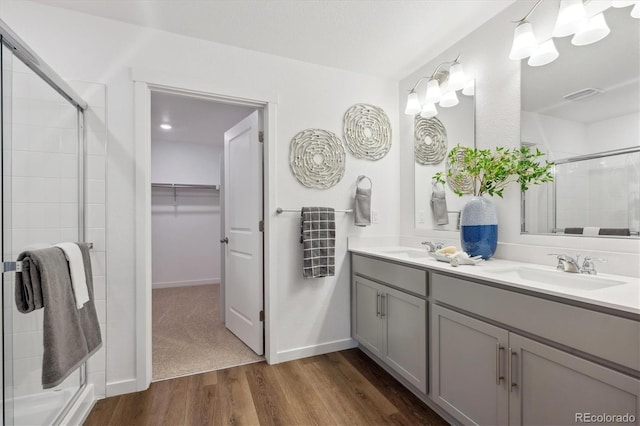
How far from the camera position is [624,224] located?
1.41 m

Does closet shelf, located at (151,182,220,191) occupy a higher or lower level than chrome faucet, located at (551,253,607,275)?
higher

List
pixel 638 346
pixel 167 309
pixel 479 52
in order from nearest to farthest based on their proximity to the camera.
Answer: pixel 638 346 < pixel 479 52 < pixel 167 309

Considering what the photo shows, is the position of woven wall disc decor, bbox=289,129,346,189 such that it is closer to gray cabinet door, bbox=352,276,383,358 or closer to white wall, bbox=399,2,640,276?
gray cabinet door, bbox=352,276,383,358

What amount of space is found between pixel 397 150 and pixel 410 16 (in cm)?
115

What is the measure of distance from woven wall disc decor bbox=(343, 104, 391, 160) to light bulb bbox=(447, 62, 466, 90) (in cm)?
73

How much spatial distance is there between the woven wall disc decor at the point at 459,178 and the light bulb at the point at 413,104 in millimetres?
525

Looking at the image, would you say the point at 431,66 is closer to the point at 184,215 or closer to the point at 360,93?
the point at 360,93

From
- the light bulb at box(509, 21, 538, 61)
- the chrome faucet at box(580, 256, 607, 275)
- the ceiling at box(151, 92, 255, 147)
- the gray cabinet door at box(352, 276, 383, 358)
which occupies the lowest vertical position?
the gray cabinet door at box(352, 276, 383, 358)


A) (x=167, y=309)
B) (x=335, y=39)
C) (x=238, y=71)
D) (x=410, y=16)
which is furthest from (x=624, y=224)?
(x=167, y=309)

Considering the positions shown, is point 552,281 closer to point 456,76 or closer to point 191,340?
point 456,76

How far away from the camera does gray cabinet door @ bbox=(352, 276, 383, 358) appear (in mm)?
2227

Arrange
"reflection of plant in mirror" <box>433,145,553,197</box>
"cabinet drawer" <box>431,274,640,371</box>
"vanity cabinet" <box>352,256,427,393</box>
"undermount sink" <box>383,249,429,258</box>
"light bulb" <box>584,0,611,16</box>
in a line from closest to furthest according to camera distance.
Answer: "cabinet drawer" <box>431,274,640,371</box>
"light bulb" <box>584,0,611,16</box>
"reflection of plant in mirror" <box>433,145,553,197</box>
"vanity cabinet" <box>352,256,427,393</box>
"undermount sink" <box>383,249,429,258</box>

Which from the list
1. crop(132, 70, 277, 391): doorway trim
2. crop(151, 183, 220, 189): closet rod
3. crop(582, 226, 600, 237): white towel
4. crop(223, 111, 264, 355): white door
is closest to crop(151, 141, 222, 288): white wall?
crop(151, 183, 220, 189): closet rod

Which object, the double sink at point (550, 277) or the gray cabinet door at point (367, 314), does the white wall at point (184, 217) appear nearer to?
the gray cabinet door at point (367, 314)
